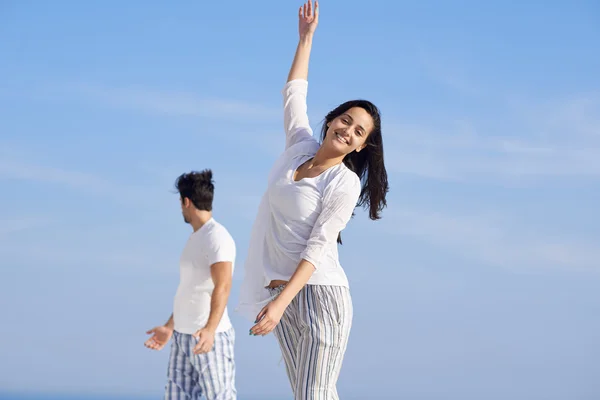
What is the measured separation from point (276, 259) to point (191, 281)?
2280mm

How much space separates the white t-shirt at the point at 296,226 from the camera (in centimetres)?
351

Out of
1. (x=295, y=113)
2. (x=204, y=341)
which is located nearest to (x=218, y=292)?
(x=204, y=341)

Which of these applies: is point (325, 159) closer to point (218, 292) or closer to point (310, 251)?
point (310, 251)

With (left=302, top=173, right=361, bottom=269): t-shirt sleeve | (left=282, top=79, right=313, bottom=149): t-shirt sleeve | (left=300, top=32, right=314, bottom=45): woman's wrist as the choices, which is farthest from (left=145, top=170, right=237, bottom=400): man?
(left=302, top=173, right=361, bottom=269): t-shirt sleeve

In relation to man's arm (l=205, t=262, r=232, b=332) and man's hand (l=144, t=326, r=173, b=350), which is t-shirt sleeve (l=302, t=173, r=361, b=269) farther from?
man's hand (l=144, t=326, r=173, b=350)

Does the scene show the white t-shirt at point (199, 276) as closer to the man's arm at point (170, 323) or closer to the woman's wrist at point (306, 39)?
the man's arm at point (170, 323)

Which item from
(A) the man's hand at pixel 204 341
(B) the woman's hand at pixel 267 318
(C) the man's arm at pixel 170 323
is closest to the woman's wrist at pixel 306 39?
(B) the woman's hand at pixel 267 318

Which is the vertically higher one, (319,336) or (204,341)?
(204,341)

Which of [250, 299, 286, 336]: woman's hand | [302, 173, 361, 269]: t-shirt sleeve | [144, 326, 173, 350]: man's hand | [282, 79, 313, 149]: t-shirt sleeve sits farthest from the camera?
[144, 326, 173, 350]: man's hand

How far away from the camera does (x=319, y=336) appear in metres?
3.49

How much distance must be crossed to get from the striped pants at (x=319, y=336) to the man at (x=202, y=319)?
82.7 inches

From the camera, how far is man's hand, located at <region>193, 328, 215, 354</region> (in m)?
5.58

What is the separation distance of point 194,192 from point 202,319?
899 mm

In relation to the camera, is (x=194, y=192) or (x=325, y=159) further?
(x=194, y=192)
